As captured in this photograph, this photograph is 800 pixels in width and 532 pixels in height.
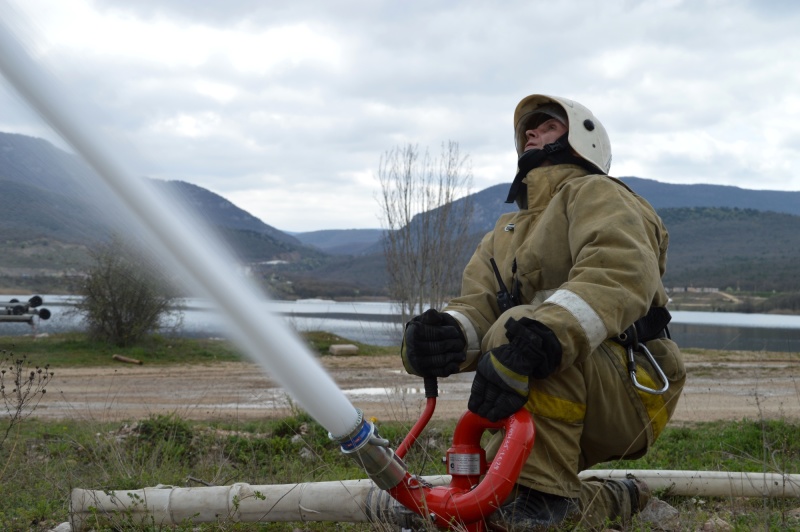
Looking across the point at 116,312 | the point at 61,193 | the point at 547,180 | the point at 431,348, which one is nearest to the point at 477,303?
the point at 431,348

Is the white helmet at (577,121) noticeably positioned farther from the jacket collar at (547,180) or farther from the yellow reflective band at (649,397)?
the yellow reflective band at (649,397)

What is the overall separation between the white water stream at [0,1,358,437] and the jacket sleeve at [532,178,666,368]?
0.90 m

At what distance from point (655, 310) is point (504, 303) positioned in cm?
69

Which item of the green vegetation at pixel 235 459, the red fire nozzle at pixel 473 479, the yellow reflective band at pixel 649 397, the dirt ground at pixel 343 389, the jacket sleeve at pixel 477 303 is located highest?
the jacket sleeve at pixel 477 303

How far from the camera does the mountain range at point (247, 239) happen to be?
2590mm

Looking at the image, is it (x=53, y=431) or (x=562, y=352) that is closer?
(x=562, y=352)

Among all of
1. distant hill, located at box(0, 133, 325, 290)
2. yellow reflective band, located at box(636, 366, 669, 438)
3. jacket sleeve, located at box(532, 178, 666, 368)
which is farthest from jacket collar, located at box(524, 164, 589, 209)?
distant hill, located at box(0, 133, 325, 290)

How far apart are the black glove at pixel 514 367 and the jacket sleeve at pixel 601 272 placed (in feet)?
0.17

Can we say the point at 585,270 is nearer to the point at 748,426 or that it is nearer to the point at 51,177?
the point at 51,177

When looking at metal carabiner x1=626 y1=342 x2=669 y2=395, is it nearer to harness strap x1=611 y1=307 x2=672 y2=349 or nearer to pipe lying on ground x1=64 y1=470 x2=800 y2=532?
harness strap x1=611 y1=307 x2=672 y2=349

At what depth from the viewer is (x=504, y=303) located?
379 cm

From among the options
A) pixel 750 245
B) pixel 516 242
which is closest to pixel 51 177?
pixel 516 242

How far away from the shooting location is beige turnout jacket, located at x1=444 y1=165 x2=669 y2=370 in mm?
3094

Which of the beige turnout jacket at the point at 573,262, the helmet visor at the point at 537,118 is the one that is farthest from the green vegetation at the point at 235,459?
the helmet visor at the point at 537,118
